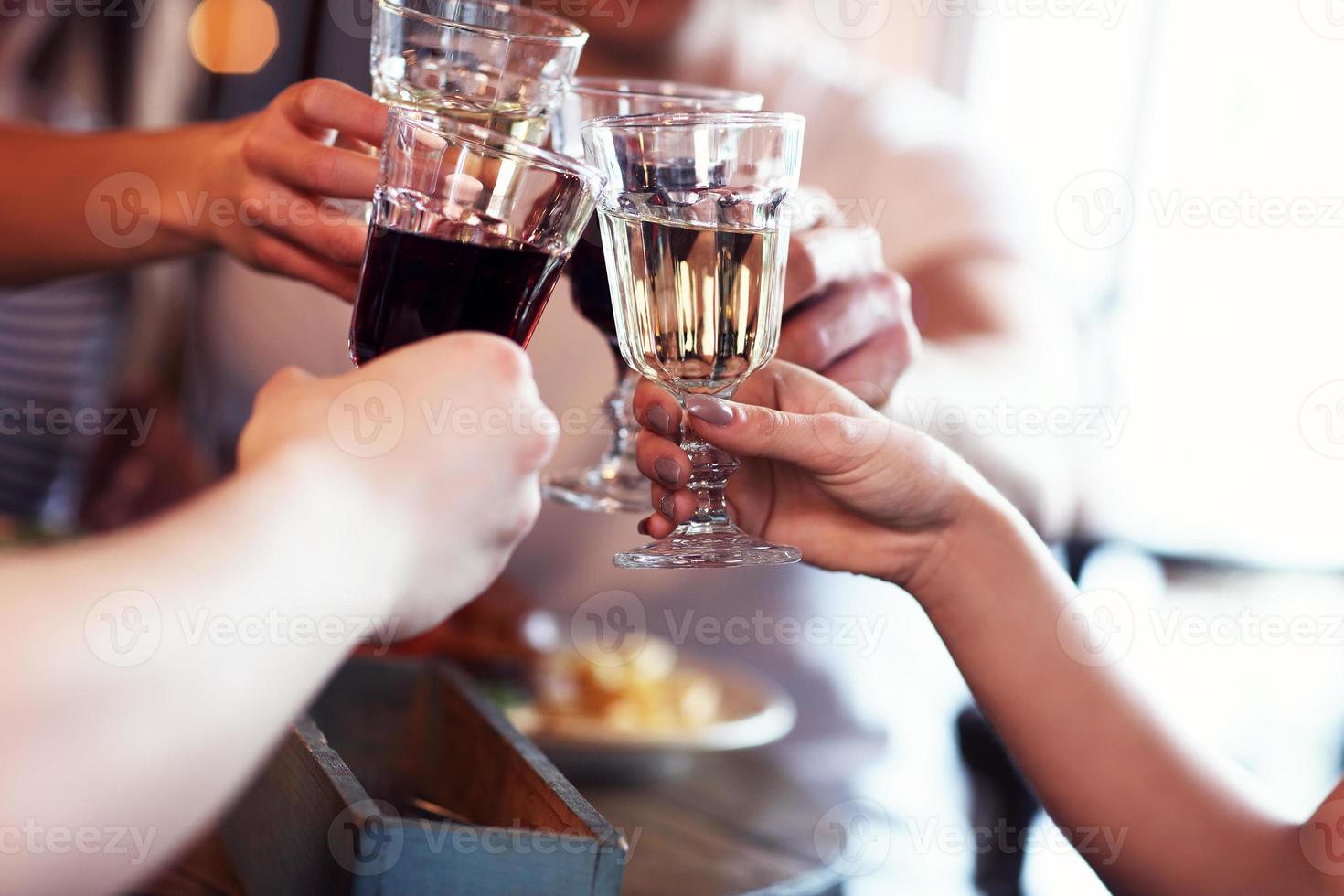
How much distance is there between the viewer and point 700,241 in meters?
0.72

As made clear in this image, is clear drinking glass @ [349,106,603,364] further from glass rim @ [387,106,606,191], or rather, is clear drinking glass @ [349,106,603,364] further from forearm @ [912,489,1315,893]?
forearm @ [912,489,1315,893]

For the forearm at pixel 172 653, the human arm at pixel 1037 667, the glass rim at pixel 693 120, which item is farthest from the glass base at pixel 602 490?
the forearm at pixel 172 653

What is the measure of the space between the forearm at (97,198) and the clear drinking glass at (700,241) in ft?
1.62

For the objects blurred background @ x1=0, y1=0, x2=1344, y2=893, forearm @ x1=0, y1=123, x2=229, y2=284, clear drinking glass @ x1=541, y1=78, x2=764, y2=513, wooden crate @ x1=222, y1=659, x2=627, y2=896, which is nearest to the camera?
wooden crate @ x1=222, y1=659, x2=627, y2=896

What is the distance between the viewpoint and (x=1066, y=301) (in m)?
1.71

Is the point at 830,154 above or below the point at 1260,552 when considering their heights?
above

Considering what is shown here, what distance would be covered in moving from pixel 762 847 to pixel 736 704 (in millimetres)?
429

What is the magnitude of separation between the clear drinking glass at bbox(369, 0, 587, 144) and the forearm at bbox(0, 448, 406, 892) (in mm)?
452

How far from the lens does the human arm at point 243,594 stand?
0.39 m

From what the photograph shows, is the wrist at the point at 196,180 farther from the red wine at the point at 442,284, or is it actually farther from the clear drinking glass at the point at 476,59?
the red wine at the point at 442,284

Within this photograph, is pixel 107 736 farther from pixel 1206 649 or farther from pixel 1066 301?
pixel 1206 649

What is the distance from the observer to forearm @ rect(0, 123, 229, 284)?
1.08 metres

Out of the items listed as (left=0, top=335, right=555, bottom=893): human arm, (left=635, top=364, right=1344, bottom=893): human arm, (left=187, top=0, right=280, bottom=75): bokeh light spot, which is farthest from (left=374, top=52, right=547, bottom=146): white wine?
(left=187, top=0, right=280, bottom=75): bokeh light spot

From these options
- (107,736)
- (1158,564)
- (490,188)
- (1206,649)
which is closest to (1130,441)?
(1158,564)
